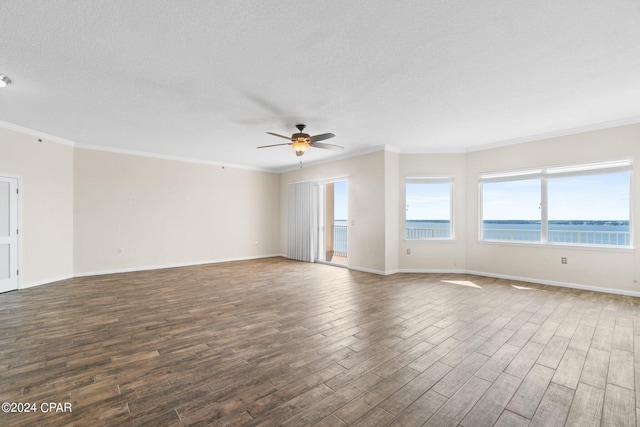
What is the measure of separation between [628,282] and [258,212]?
8103mm

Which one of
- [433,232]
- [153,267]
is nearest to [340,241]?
[433,232]

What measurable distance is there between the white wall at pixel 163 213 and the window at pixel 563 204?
6195 millimetres

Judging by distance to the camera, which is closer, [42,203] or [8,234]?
[8,234]

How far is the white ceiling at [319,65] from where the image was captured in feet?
6.64

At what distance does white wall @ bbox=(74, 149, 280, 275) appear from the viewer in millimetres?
5762

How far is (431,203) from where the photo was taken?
20.9 feet

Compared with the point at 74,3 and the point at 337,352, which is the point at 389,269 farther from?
the point at 74,3

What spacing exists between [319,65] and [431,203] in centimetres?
468

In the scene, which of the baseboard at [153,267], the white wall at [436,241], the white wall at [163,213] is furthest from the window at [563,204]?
the baseboard at [153,267]

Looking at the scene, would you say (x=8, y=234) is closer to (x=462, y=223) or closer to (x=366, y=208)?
(x=366, y=208)

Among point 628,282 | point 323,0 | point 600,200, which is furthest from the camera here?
point 600,200

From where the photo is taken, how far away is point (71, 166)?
5531 mm

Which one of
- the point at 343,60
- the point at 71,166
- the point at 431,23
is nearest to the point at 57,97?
the point at 71,166

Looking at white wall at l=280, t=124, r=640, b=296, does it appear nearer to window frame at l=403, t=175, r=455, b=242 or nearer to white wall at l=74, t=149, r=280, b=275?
window frame at l=403, t=175, r=455, b=242
